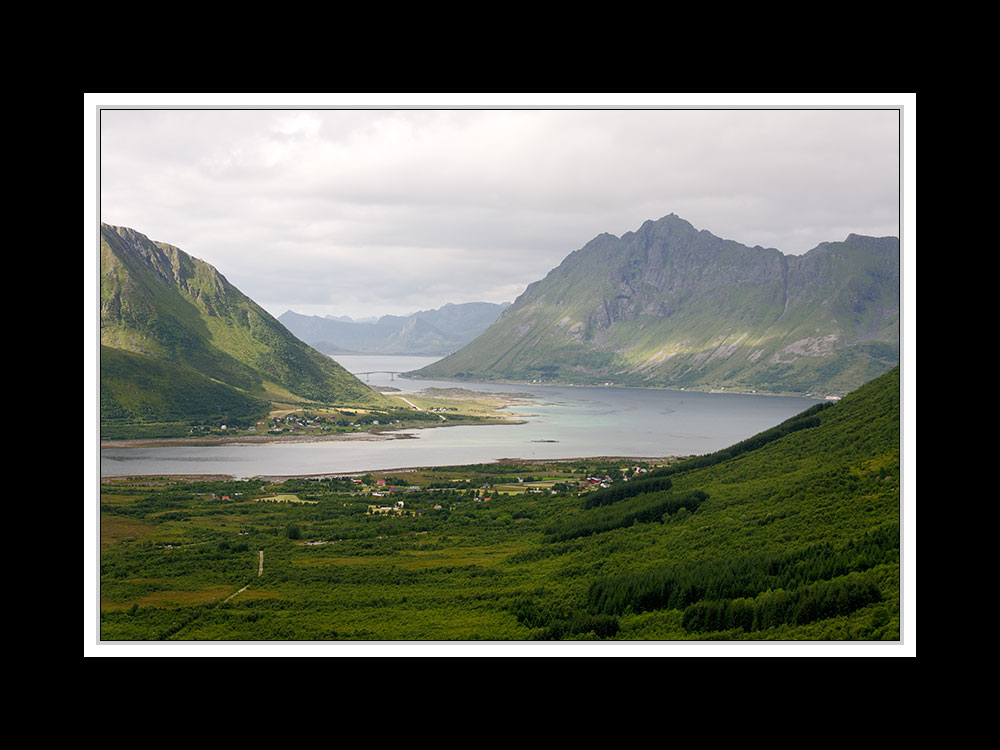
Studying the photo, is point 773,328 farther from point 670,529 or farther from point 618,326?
point 670,529

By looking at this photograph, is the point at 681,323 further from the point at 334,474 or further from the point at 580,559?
the point at 580,559

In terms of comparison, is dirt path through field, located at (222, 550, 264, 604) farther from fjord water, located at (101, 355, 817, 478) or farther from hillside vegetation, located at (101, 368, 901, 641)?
fjord water, located at (101, 355, 817, 478)

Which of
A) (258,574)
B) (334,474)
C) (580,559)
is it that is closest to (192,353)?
(334,474)

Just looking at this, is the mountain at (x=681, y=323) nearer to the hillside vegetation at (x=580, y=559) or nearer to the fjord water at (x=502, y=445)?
the fjord water at (x=502, y=445)

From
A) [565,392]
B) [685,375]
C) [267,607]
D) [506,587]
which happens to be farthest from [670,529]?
[685,375]

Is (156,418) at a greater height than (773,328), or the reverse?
(773,328)

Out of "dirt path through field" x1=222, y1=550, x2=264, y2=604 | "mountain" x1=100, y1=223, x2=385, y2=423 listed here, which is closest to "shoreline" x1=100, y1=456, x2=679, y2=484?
"dirt path through field" x1=222, y1=550, x2=264, y2=604

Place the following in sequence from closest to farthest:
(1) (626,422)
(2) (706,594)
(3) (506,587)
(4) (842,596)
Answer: (4) (842,596) < (2) (706,594) < (3) (506,587) < (1) (626,422)

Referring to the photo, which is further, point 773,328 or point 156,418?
point 773,328
